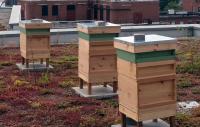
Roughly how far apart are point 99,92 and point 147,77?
3025 millimetres

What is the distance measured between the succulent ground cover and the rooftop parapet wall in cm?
363

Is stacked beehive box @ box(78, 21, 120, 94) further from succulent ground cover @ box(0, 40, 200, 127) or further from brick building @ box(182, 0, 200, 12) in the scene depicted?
brick building @ box(182, 0, 200, 12)

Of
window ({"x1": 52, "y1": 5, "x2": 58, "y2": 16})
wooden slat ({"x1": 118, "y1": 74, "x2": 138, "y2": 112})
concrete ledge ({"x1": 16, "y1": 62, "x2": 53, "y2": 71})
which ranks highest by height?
window ({"x1": 52, "y1": 5, "x2": 58, "y2": 16})

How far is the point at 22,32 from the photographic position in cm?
1209

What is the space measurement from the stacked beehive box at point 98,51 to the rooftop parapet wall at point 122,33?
8333 mm

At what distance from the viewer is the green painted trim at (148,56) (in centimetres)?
648

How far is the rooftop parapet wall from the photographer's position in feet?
56.6

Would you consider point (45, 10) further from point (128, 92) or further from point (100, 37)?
point (128, 92)

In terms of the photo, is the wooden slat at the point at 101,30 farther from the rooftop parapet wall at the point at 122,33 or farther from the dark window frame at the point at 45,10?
Result: the dark window frame at the point at 45,10

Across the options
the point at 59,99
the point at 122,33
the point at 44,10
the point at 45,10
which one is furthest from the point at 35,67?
the point at 45,10

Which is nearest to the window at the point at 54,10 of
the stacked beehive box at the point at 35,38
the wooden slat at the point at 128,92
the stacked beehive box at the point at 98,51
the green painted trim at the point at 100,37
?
the stacked beehive box at the point at 35,38

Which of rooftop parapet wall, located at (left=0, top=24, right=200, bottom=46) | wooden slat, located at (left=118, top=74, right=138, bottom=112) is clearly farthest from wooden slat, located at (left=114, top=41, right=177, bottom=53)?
rooftop parapet wall, located at (left=0, top=24, right=200, bottom=46)

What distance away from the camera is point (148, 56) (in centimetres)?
656

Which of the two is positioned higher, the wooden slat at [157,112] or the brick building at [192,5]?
the brick building at [192,5]
